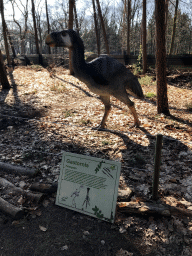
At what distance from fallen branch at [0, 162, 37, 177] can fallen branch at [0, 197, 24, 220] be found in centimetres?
80

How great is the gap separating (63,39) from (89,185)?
2810 millimetres

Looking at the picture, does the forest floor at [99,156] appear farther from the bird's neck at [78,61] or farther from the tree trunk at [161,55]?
the bird's neck at [78,61]

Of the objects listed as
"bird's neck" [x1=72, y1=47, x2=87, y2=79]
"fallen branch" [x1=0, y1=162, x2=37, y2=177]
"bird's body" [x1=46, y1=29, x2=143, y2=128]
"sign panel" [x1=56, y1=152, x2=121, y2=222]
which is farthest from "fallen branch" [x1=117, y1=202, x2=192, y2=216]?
"bird's neck" [x1=72, y1=47, x2=87, y2=79]

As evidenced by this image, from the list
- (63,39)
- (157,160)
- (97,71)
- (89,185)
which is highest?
(63,39)

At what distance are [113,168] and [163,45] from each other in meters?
4.82

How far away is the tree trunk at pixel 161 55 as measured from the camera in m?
5.62

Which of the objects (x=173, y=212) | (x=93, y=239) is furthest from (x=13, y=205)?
(x=173, y=212)

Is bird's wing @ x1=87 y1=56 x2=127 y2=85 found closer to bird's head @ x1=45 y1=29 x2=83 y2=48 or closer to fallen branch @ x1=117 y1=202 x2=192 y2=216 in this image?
bird's head @ x1=45 y1=29 x2=83 y2=48

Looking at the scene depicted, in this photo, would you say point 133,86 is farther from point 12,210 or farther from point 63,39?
point 12,210

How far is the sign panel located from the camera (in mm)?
2500

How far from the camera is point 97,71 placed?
167 inches

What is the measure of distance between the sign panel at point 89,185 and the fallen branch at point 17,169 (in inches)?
39.4

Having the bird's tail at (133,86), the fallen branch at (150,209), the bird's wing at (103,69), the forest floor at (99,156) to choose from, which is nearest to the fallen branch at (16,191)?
the forest floor at (99,156)

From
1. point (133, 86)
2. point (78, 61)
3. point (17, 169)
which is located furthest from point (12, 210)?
point (133, 86)
